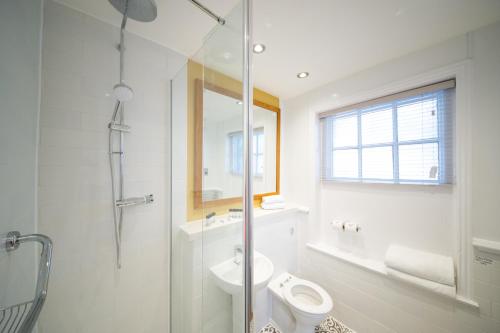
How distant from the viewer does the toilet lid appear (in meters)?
1.21

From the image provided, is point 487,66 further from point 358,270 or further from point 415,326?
point 415,326

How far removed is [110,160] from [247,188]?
3.09ft

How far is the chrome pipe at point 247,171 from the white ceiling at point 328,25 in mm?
538

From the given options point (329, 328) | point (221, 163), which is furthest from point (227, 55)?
point (329, 328)

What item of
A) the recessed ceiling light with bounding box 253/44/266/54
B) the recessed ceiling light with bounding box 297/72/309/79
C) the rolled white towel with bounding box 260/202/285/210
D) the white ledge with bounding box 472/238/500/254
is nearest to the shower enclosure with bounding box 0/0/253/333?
the recessed ceiling light with bounding box 253/44/266/54

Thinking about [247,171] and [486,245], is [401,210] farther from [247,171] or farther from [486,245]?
[247,171]

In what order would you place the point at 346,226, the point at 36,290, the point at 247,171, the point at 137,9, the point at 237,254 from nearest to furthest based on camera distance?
the point at 36,290 → the point at 247,171 → the point at 237,254 → the point at 137,9 → the point at 346,226

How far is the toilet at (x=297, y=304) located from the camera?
1188 millimetres

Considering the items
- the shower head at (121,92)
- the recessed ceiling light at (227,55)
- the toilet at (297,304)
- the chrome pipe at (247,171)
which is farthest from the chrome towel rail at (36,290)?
the toilet at (297,304)

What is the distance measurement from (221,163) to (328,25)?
1.12 meters

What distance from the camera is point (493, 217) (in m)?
0.99

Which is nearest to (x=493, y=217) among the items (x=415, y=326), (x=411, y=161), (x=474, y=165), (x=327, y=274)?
(x=474, y=165)

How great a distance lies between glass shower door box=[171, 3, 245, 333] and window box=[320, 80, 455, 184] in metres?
1.37

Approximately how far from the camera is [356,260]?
146 cm
